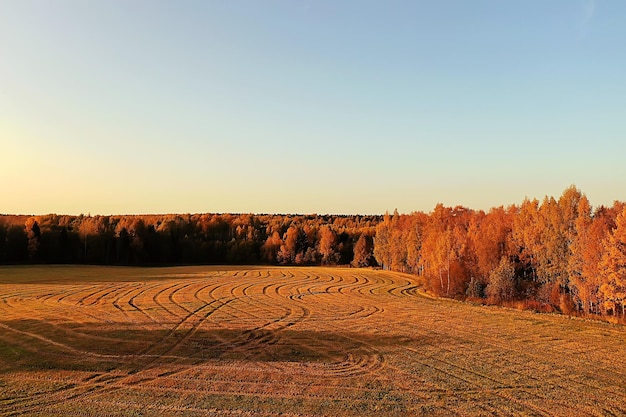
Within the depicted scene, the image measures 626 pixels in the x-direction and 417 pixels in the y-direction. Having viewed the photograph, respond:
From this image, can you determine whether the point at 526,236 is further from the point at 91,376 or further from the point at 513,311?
the point at 91,376

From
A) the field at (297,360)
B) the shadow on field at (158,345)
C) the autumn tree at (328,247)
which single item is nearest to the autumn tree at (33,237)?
the field at (297,360)

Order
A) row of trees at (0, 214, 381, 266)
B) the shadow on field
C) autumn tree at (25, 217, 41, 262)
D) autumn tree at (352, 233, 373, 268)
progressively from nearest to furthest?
the shadow on field → autumn tree at (25, 217, 41, 262) → row of trees at (0, 214, 381, 266) → autumn tree at (352, 233, 373, 268)

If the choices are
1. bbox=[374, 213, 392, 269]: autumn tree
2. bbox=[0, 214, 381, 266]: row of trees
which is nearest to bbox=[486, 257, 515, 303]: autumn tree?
bbox=[374, 213, 392, 269]: autumn tree

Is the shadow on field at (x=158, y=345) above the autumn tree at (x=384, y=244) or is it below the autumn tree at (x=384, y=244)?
below

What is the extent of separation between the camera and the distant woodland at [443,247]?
45062 mm

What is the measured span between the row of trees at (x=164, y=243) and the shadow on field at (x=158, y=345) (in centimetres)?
7009

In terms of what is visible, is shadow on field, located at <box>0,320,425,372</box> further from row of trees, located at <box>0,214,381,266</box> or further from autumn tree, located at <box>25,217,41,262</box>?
row of trees, located at <box>0,214,381,266</box>

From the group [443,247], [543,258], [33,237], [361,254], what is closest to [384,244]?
[361,254]

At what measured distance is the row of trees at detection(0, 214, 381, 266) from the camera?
91.2 meters

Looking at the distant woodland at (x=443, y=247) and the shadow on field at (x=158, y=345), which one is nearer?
the shadow on field at (x=158, y=345)

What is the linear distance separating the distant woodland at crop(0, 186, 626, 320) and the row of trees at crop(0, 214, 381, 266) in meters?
0.25

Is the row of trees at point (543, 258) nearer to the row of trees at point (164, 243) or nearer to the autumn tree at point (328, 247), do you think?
the autumn tree at point (328, 247)

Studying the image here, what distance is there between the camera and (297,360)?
22344mm

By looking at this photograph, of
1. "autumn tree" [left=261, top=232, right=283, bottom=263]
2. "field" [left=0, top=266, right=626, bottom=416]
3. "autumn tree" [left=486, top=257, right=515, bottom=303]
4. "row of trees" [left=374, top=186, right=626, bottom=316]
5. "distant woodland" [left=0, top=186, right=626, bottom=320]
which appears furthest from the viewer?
"autumn tree" [left=261, top=232, right=283, bottom=263]
